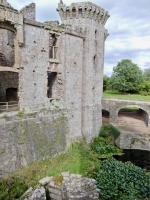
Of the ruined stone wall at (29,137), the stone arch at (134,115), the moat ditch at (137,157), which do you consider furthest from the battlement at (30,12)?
the moat ditch at (137,157)

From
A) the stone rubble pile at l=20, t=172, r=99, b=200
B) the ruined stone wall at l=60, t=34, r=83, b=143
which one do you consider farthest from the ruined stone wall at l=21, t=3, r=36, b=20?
the stone rubble pile at l=20, t=172, r=99, b=200

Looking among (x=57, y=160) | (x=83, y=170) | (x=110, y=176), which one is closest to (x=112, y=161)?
(x=110, y=176)

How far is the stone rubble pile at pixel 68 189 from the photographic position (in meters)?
10.7

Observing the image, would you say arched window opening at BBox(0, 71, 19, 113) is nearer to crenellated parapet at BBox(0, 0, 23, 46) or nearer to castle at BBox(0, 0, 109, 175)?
castle at BBox(0, 0, 109, 175)

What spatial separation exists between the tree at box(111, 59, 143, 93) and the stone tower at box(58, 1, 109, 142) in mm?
13725

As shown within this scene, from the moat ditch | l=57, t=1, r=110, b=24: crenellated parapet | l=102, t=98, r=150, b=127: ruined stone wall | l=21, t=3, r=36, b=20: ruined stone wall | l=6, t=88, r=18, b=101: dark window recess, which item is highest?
l=21, t=3, r=36, b=20: ruined stone wall

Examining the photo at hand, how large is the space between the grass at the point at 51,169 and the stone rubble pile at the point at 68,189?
54 cm

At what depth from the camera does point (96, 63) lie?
1827 cm

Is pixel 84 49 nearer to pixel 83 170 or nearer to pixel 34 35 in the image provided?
pixel 34 35

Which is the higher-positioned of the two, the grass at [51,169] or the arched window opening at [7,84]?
the arched window opening at [7,84]

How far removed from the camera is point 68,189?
11.2 meters

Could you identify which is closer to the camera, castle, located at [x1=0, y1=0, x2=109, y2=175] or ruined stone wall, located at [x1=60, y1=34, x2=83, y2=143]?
castle, located at [x1=0, y1=0, x2=109, y2=175]

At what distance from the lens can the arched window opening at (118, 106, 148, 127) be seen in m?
21.6

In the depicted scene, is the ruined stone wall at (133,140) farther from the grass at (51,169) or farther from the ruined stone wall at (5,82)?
the ruined stone wall at (5,82)
